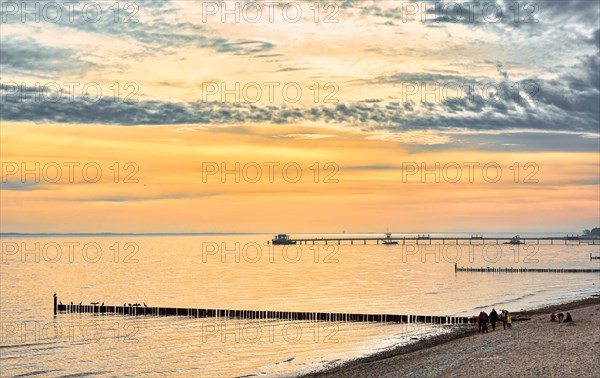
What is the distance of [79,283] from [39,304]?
40.6 metres

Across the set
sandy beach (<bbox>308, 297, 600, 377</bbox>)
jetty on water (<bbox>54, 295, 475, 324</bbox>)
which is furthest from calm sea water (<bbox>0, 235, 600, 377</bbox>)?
sandy beach (<bbox>308, 297, 600, 377</bbox>)

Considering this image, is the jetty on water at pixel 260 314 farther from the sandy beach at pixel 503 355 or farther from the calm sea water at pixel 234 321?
the sandy beach at pixel 503 355

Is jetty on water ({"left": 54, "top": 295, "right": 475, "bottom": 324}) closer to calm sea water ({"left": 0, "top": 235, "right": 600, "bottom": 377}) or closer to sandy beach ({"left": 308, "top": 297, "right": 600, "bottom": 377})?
calm sea water ({"left": 0, "top": 235, "right": 600, "bottom": 377})

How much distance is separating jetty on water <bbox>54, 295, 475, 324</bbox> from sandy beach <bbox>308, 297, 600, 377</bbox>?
11.1 meters

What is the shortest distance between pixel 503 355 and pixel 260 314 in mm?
38919

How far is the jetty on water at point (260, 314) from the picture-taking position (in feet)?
219

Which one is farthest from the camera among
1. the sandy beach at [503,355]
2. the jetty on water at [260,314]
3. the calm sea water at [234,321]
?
the jetty on water at [260,314]

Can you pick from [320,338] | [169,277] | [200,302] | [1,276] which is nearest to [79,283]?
[169,277]

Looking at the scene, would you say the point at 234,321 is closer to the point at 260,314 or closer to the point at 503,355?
the point at 260,314

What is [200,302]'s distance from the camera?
9250cm

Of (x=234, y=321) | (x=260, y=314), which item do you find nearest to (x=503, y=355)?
(x=234, y=321)

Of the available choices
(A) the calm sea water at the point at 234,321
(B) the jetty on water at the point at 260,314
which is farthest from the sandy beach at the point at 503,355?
(B) the jetty on water at the point at 260,314

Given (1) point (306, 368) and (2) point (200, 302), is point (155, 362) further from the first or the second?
(2) point (200, 302)

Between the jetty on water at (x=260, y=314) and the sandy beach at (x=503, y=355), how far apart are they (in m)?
11.1
